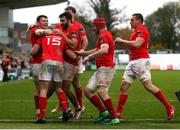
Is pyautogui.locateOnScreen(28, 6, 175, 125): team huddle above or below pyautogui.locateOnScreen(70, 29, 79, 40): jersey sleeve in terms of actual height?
below

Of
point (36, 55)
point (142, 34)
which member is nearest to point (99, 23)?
point (142, 34)

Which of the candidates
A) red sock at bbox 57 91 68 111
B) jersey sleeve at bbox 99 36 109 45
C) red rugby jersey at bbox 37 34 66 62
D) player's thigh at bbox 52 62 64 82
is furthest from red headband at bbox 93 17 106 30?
red sock at bbox 57 91 68 111

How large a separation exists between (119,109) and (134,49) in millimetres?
1317

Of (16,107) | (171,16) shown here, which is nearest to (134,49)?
(16,107)

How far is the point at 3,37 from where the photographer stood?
74312 mm

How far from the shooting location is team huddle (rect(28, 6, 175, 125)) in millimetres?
11164

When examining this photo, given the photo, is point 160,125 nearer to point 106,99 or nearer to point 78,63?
point 106,99

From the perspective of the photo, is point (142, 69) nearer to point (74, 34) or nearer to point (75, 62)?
point (75, 62)

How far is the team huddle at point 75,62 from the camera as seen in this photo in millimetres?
11164

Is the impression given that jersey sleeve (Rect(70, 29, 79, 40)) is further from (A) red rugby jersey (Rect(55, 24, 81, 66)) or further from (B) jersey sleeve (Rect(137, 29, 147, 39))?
(B) jersey sleeve (Rect(137, 29, 147, 39))

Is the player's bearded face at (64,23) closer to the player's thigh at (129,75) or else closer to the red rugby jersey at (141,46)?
the red rugby jersey at (141,46)

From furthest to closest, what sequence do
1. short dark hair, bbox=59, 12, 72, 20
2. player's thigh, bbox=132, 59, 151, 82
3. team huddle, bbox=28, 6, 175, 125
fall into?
player's thigh, bbox=132, 59, 151, 82
short dark hair, bbox=59, 12, 72, 20
team huddle, bbox=28, 6, 175, 125

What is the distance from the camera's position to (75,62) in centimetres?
1200

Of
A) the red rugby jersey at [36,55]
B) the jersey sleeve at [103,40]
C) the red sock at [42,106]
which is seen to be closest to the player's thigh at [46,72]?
the red sock at [42,106]
